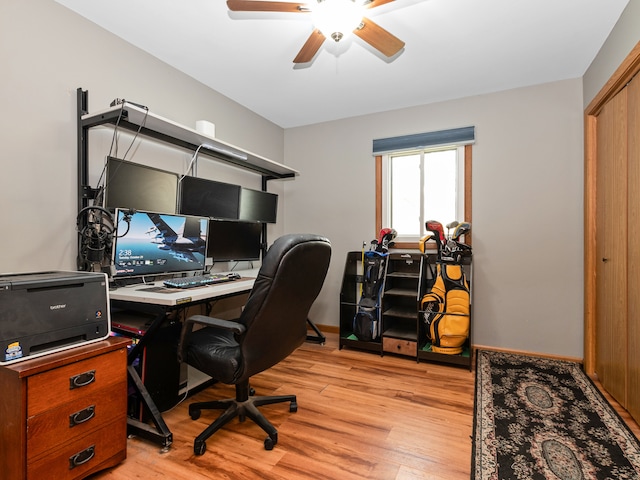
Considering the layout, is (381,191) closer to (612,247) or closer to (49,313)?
(612,247)

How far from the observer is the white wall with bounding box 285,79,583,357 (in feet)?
9.34

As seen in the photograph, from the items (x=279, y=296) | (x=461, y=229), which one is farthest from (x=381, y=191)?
(x=279, y=296)

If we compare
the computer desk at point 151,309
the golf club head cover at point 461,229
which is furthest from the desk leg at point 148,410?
the golf club head cover at point 461,229

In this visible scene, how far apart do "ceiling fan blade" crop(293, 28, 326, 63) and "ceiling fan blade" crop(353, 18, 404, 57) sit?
21cm

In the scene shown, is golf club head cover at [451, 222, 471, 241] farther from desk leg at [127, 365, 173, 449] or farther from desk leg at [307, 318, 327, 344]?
desk leg at [127, 365, 173, 449]

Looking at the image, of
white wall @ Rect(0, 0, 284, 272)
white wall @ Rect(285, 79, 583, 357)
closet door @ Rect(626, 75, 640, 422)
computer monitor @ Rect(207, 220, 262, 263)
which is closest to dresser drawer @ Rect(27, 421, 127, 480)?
white wall @ Rect(0, 0, 284, 272)

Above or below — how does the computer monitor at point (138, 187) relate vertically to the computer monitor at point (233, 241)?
above

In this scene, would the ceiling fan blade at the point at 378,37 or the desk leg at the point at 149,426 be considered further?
the ceiling fan blade at the point at 378,37

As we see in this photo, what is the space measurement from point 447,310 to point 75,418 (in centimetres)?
262

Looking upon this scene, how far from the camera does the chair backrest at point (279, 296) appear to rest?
1.46 m

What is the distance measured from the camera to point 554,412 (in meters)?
1.99

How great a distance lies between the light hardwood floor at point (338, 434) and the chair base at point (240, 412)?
0.04 meters

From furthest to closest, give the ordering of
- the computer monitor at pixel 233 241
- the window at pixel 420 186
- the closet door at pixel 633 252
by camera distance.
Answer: the window at pixel 420 186, the computer monitor at pixel 233 241, the closet door at pixel 633 252

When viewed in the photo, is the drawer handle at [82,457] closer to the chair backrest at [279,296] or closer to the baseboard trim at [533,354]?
the chair backrest at [279,296]
